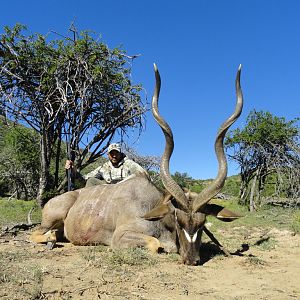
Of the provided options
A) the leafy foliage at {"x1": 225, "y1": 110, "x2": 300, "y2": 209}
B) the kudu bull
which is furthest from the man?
the leafy foliage at {"x1": 225, "y1": 110, "x2": 300, "y2": 209}

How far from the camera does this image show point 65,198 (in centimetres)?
683

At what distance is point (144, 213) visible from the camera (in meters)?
5.84

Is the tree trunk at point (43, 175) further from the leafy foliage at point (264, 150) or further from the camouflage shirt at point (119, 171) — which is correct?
the leafy foliage at point (264, 150)

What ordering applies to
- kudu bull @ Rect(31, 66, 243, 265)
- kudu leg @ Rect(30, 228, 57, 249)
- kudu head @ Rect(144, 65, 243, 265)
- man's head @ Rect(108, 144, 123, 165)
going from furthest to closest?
man's head @ Rect(108, 144, 123, 165) < kudu leg @ Rect(30, 228, 57, 249) < kudu bull @ Rect(31, 66, 243, 265) < kudu head @ Rect(144, 65, 243, 265)

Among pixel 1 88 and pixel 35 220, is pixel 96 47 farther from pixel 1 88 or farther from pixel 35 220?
pixel 35 220

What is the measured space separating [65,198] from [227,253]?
2882 mm

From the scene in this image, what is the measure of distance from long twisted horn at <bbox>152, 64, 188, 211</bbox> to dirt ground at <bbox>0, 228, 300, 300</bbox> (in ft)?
2.37

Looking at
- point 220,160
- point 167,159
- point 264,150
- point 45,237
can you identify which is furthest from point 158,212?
point 264,150

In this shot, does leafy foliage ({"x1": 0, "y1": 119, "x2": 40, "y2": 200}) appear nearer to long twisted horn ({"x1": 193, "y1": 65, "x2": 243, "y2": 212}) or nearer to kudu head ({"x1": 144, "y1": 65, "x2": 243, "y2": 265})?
kudu head ({"x1": 144, "y1": 65, "x2": 243, "y2": 265})

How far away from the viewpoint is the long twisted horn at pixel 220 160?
5098 millimetres

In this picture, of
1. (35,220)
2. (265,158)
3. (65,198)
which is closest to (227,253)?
(65,198)

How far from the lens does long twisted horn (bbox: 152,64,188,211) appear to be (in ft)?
17.1

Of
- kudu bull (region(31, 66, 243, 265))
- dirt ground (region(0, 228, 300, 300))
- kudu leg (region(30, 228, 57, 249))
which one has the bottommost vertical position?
dirt ground (region(0, 228, 300, 300))

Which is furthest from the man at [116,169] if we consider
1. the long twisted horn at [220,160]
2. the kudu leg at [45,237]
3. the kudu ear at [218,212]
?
the kudu ear at [218,212]
